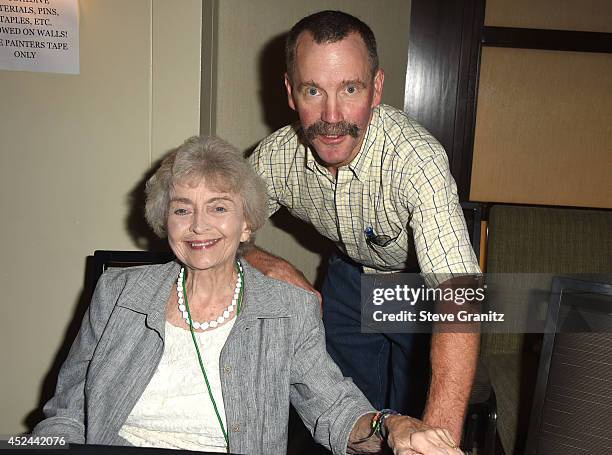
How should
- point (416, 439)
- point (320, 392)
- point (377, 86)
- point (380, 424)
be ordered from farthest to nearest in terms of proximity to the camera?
1. point (377, 86)
2. point (320, 392)
3. point (380, 424)
4. point (416, 439)

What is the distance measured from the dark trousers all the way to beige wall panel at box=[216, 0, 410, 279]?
1.89 feet

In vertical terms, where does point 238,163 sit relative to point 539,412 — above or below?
above

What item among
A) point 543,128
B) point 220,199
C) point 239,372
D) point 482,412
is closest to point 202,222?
point 220,199

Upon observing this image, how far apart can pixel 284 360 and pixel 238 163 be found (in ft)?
1.58

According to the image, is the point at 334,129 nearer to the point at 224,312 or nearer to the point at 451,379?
the point at 224,312

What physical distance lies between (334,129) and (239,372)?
0.66 metres

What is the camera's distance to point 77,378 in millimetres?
1508

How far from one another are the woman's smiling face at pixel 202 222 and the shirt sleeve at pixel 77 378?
0.68 ft

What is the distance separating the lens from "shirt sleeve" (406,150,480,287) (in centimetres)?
152

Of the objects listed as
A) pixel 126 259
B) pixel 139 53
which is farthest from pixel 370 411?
pixel 139 53

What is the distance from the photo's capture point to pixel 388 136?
69.1 inches

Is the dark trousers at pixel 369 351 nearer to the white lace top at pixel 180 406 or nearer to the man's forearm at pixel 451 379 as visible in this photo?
the man's forearm at pixel 451 379

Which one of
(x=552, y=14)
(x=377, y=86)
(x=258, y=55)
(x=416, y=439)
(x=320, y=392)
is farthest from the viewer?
(x=552, y=14)

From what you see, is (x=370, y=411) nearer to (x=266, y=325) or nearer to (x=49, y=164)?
(x=266, y=325)
